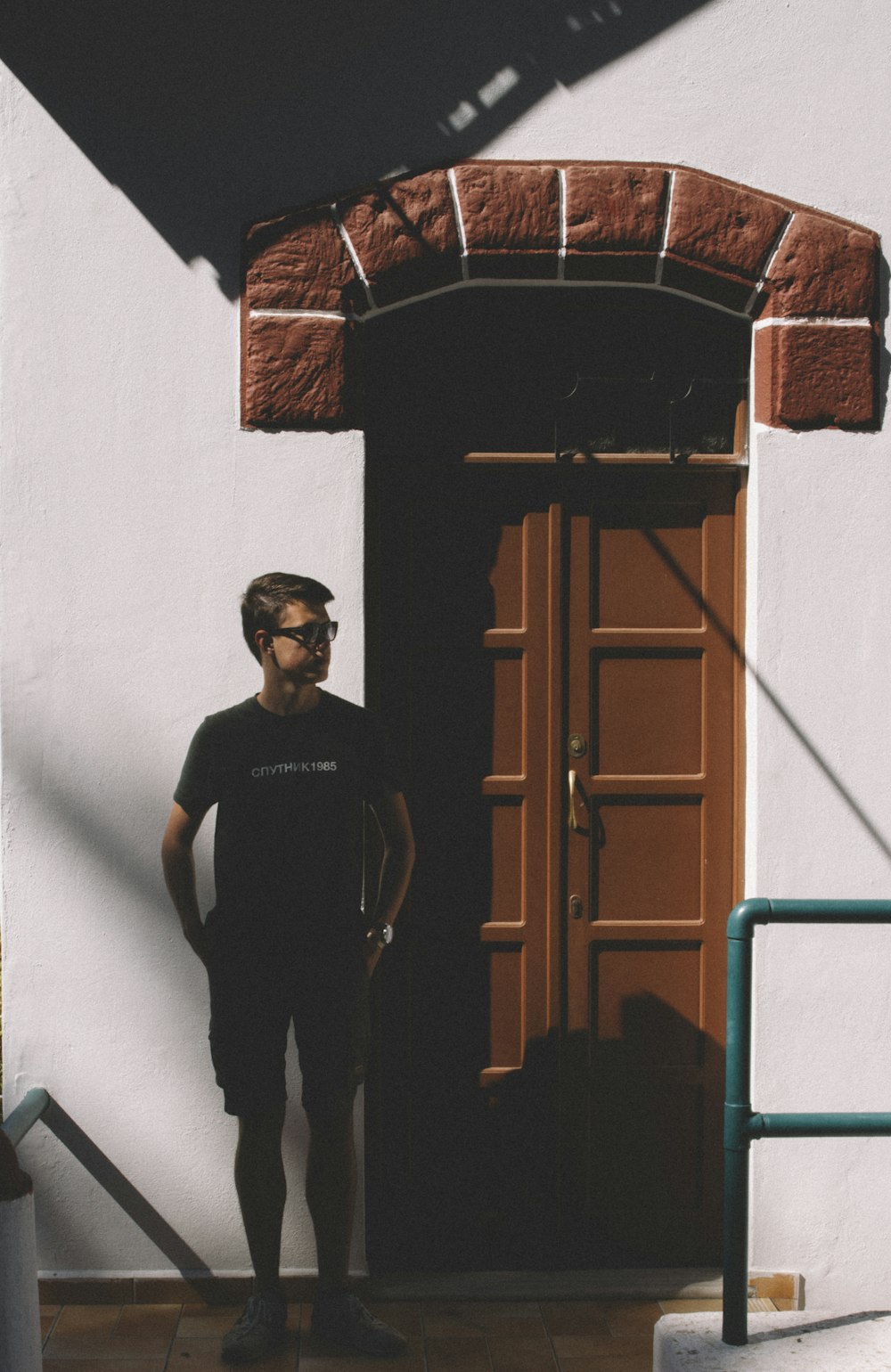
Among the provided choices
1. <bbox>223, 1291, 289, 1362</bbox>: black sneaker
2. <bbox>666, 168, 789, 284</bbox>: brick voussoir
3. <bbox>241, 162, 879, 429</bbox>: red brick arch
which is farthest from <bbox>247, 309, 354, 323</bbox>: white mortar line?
<bbox>223, 1291, 289, 1362</bbox>: black sneaker

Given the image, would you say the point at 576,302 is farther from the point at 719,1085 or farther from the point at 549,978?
the point at 719,1085

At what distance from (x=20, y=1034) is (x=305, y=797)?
3.96ft

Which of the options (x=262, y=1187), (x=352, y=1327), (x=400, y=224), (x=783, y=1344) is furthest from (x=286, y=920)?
(x=400, y=224)

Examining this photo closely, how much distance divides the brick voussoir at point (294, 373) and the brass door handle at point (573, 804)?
132 centimetres

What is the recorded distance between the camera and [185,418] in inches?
151

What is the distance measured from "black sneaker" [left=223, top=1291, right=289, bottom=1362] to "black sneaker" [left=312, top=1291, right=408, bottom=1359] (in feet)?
0.34

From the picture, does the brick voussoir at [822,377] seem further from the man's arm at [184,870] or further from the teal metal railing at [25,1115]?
the teal metal railing at [25,1115]

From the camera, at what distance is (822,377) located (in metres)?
3.91

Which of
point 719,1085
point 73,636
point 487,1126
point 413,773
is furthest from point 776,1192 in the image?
point 73,636

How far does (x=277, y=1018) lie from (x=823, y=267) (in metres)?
2.76

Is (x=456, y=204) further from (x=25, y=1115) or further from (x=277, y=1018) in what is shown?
(x=25, y=1115)

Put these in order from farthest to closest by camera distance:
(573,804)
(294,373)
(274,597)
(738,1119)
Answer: (573,804) → (294,373) → (274,597) → (738,1119)

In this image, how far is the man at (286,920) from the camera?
11.5 feet

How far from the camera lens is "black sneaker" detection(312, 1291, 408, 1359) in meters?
3.52
